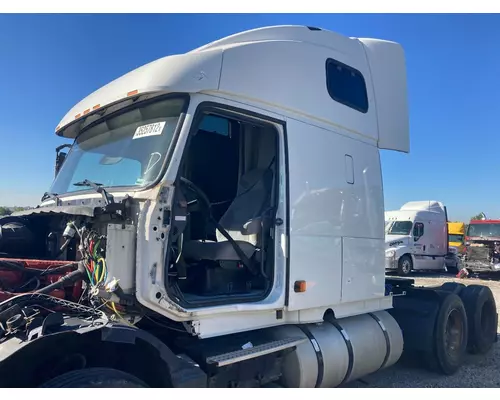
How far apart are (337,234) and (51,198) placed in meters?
2.79

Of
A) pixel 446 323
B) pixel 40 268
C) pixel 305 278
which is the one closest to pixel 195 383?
pixel 305 278

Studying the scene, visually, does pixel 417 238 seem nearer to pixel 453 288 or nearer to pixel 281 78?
pixel 453 288

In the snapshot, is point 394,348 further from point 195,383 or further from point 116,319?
point 116,319

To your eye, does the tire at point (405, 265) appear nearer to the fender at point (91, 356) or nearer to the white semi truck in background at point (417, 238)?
the white semi truck in background at point (417, 238)

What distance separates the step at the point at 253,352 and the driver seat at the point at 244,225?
2.51 feet

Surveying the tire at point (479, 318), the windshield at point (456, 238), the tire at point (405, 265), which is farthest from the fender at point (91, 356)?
the windshield at point (456, 238)

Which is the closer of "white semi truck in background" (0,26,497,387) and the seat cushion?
"white semi truck in background" (0,26,497,387)

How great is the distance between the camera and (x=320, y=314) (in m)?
4.54

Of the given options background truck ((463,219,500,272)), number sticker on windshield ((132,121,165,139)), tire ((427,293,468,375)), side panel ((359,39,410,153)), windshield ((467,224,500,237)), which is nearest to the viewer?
number sticker on windshield ((132,121,165,139))

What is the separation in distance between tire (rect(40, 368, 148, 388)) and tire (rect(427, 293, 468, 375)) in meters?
4.28

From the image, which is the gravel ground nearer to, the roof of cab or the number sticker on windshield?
the roof of cab

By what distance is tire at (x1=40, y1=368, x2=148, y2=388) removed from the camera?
2.74 m

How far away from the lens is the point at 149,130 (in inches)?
145

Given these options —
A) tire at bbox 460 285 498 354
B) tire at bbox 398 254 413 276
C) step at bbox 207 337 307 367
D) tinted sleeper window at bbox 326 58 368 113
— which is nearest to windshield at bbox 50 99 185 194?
step at bbox 207 337 307 367
